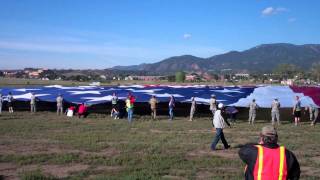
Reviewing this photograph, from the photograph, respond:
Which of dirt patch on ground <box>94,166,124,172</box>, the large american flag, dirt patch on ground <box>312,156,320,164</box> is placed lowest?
dirt patch on ground <box>312,156,320,164</box>

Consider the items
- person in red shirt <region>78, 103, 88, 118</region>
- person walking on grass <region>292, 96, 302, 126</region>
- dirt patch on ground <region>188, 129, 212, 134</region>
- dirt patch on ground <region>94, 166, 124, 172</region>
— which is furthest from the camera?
person in red shirt <region>78, 103, 88, 118</region>

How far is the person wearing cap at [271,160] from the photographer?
435 centimetres

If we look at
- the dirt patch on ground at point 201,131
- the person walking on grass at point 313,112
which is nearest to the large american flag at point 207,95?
the person walking on grass at point 313,112

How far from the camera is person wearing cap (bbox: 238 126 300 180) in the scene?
435 cm

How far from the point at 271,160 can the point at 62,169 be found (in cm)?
657

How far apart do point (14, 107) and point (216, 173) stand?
22.3 m

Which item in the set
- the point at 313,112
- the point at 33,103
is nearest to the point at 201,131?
the point at 313,112

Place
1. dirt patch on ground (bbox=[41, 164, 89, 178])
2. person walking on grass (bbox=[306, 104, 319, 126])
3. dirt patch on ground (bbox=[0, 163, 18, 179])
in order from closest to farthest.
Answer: dirt patch on ground (bbox=[0, 163, 18, 179]) < dirt patch on ground (bbox=[41, 164, 89, 178]) < person walking on grass (bbox=[306, 104, 319, 126])

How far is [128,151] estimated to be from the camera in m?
12.6

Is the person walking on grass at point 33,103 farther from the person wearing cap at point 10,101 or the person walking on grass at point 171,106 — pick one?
the person walking on grass at point 171,106

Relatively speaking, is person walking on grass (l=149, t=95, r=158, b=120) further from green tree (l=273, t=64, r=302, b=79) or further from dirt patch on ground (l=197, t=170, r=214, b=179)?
green tree (l=273, t=64, r=302, b=79)

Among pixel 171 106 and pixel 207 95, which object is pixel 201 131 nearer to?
pixel 171 106

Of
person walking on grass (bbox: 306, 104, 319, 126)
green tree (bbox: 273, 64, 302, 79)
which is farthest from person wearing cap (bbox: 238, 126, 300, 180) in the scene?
green tree (bbox: 273, 64, 302, 79)

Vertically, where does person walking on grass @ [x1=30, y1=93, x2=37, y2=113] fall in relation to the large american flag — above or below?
below
